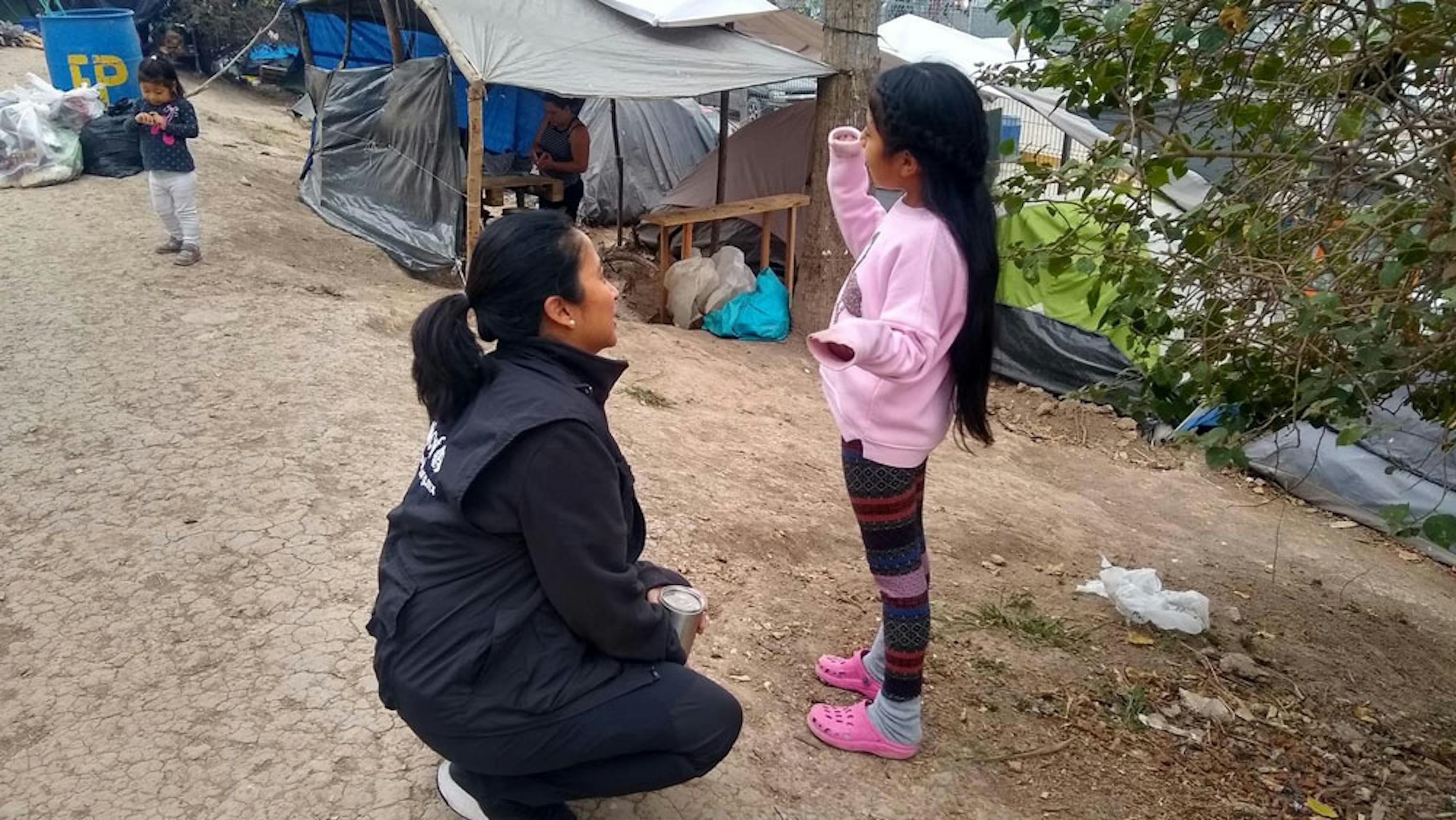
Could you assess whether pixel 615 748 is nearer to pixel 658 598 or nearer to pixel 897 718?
pixel 658 598

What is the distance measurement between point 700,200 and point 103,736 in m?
7.76

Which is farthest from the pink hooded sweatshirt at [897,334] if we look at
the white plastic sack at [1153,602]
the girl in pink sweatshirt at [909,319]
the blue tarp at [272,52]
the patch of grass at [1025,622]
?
the blue tarp at [272,52]

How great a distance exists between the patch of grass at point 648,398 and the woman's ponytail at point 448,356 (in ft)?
12.6

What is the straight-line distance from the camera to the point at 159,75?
619cm

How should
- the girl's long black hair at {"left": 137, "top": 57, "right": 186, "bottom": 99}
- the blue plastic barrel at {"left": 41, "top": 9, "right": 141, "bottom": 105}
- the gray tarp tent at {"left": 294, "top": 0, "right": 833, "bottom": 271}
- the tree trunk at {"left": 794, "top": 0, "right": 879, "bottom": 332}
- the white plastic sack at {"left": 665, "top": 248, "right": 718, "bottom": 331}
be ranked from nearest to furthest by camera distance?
the girl's long black hair at {"left": 137, "top": 57, "right": 186, "bottom": 99} → the gray tarp tent at {"left": 294, "top": 0, "right": 833, "bottom": 271} → the tree trunk at {"left": 794, "top": 0, "right": 879, "bottom": 332} → the white plastic sack at {"left": 665, "top": 248, "right": 718, "bottom": 331} → the blue plastic barrel at {"left": 41, "top": 9, "right": 141, "bottom": 105}

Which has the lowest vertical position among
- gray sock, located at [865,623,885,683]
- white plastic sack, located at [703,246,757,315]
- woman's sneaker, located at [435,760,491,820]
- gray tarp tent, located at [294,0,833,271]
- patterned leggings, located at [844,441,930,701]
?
white plastic sack, located at [703,246,757,315]

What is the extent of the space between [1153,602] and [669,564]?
1636 mm

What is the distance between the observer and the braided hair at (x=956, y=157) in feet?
6.70

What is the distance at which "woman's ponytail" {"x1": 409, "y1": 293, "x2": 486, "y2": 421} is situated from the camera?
1.75 metres

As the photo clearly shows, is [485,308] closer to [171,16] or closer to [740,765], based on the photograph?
[740,765]

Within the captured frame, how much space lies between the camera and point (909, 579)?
2316mm

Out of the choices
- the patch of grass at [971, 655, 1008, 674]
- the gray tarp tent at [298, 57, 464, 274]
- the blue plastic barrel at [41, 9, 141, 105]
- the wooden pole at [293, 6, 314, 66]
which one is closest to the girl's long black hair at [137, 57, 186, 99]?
the gray tarp tent at [298, 57, 464, 274]

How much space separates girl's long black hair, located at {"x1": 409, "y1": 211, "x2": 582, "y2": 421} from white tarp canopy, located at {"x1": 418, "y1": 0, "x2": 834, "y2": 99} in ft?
15.2

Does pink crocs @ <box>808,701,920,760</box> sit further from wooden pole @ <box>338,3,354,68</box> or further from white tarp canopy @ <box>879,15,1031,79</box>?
white tarp canopy @ <box>879,15,1031,79</box>
